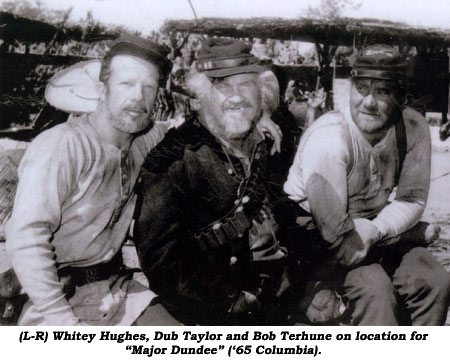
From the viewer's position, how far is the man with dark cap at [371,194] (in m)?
1.65

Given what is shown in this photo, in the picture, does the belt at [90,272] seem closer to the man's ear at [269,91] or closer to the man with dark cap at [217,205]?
the man with dark cap at [217,205]

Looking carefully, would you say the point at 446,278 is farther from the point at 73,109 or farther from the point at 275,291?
the point at 73,109

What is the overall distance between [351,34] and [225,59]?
0.58 meters

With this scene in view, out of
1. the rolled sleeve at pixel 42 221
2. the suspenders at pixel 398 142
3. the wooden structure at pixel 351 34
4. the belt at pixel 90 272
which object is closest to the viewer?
the rolled sleeve at pixel 42 221

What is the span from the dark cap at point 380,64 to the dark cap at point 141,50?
66 cm

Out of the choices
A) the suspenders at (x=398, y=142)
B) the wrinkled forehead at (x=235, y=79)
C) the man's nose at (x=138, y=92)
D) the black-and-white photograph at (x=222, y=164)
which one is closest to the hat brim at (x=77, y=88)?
the black-and-white photograph at (x=222, y=164)

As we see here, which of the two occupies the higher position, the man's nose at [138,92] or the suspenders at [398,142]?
the man's nose at [138,92]

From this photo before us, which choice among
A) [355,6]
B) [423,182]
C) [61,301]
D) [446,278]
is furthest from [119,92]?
[446,278]

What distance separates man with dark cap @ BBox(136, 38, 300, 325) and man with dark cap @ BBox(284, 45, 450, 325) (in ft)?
0.54

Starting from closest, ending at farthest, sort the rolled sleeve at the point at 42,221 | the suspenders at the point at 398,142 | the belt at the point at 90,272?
the rolled sleeve at the point at 42,221 → the belt at the point at 90,272 → the suspenders at the point at 398,142

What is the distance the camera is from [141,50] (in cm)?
147

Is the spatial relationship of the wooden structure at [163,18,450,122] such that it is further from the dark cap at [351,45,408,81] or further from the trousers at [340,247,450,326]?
the trousers at [340,247,450,326]

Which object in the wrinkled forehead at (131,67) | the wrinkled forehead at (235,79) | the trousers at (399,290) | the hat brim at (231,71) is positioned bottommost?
the trousers at (399,290)

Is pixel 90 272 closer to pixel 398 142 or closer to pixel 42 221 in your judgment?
pixel 42 221
